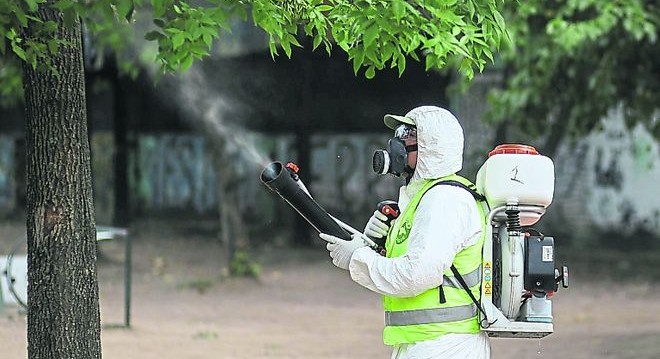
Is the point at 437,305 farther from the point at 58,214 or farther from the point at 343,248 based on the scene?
the point at 58,214

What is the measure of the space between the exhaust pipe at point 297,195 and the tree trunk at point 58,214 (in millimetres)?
1288

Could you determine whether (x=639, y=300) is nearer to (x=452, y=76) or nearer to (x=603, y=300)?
(x=603, y=300)

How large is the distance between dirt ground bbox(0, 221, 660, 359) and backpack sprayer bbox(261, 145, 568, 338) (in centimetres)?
590

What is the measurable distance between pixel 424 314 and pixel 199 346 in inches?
267

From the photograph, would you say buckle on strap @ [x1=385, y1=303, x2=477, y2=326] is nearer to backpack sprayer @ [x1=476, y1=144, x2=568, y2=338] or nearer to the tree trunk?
backpack sprayer @ [x1=476, y1=144, x2=568, y2=338]

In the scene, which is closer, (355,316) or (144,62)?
(355,316)

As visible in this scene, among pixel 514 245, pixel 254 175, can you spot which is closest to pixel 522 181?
pixel 514 245

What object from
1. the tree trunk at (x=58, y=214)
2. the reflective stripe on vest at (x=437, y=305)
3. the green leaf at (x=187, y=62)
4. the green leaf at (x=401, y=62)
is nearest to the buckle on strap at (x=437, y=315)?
the reflective stripe on vest at (x=437, y=305)

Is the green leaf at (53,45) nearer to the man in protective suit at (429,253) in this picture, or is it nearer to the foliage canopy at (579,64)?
the man in protective suit at (429,253)

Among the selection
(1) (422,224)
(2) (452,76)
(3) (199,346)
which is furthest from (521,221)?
(2) (452,76)

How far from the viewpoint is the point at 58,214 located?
598 cm

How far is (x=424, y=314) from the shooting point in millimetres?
4949

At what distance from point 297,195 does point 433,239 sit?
2.22 feet

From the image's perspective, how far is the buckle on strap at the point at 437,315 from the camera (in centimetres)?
494
